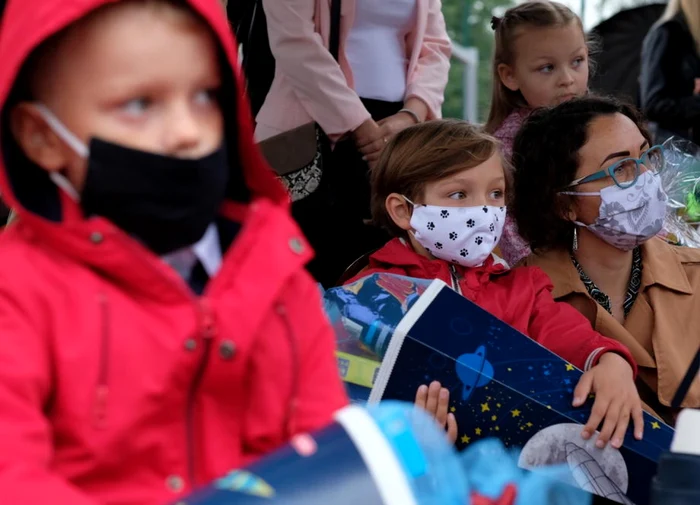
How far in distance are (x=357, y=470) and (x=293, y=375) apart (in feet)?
0.95

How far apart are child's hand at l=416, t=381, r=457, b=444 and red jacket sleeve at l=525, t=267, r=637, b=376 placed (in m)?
0.42

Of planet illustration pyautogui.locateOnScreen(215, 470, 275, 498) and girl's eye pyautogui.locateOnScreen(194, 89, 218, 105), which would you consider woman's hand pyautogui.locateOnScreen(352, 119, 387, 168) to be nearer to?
girl's eye pyautogui.locateOnScreen(194, 89, 218, 105)

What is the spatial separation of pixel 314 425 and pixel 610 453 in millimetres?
1295

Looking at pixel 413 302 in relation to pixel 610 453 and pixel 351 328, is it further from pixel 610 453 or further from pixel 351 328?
pixel 610 453

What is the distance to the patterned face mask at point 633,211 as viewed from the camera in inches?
128

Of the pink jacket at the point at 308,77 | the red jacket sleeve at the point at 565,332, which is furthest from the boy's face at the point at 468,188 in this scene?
the pink jacket at the point at 308,77

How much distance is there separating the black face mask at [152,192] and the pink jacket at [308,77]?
1.98 m

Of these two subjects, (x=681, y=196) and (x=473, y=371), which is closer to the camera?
(x=473, y=371)

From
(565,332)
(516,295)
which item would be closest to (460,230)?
(516,295)

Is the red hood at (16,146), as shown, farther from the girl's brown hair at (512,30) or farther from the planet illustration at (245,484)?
the girl's brown hair at (512,30)

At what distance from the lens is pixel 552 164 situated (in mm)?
3447

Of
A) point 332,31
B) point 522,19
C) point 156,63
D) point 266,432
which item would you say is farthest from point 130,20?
point 522,19

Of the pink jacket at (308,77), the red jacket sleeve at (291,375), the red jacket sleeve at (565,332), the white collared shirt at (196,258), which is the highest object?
the white collared shirt at (196,258)

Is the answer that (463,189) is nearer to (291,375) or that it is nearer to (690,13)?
(291,375)
